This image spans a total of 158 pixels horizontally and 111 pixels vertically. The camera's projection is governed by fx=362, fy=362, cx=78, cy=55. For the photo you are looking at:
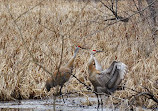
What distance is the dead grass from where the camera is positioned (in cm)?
628

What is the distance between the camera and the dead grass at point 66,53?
6.28 meters

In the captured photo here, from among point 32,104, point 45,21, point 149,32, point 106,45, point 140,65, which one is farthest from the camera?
point 45,21

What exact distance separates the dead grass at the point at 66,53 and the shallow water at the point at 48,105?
0.73 feet

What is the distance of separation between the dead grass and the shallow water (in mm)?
222

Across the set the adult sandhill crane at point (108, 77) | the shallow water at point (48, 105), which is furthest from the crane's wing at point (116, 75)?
the shallow water at point (48, 105)

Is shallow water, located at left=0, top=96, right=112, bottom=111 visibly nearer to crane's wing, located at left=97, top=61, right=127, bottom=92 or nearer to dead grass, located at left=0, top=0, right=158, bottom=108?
dead grass, located at left=0, top=0, right=158, bottom=108

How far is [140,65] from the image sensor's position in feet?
23.2

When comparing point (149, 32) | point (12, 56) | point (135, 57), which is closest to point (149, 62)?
point (135, 57)

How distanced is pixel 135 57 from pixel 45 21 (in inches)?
188

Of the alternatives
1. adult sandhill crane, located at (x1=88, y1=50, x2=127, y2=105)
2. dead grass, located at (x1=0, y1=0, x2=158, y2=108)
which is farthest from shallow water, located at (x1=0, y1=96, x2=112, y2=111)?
adult sandhill crane, located at (x1=88, y1=50, x2=127, y2=105)

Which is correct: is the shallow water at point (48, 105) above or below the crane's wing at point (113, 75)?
below

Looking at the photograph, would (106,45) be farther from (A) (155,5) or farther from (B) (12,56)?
(B) (12,56)

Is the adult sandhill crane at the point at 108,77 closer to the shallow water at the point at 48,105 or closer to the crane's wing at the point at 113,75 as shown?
the crane's wing at the point at 113,75

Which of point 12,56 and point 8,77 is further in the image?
point 12,56
